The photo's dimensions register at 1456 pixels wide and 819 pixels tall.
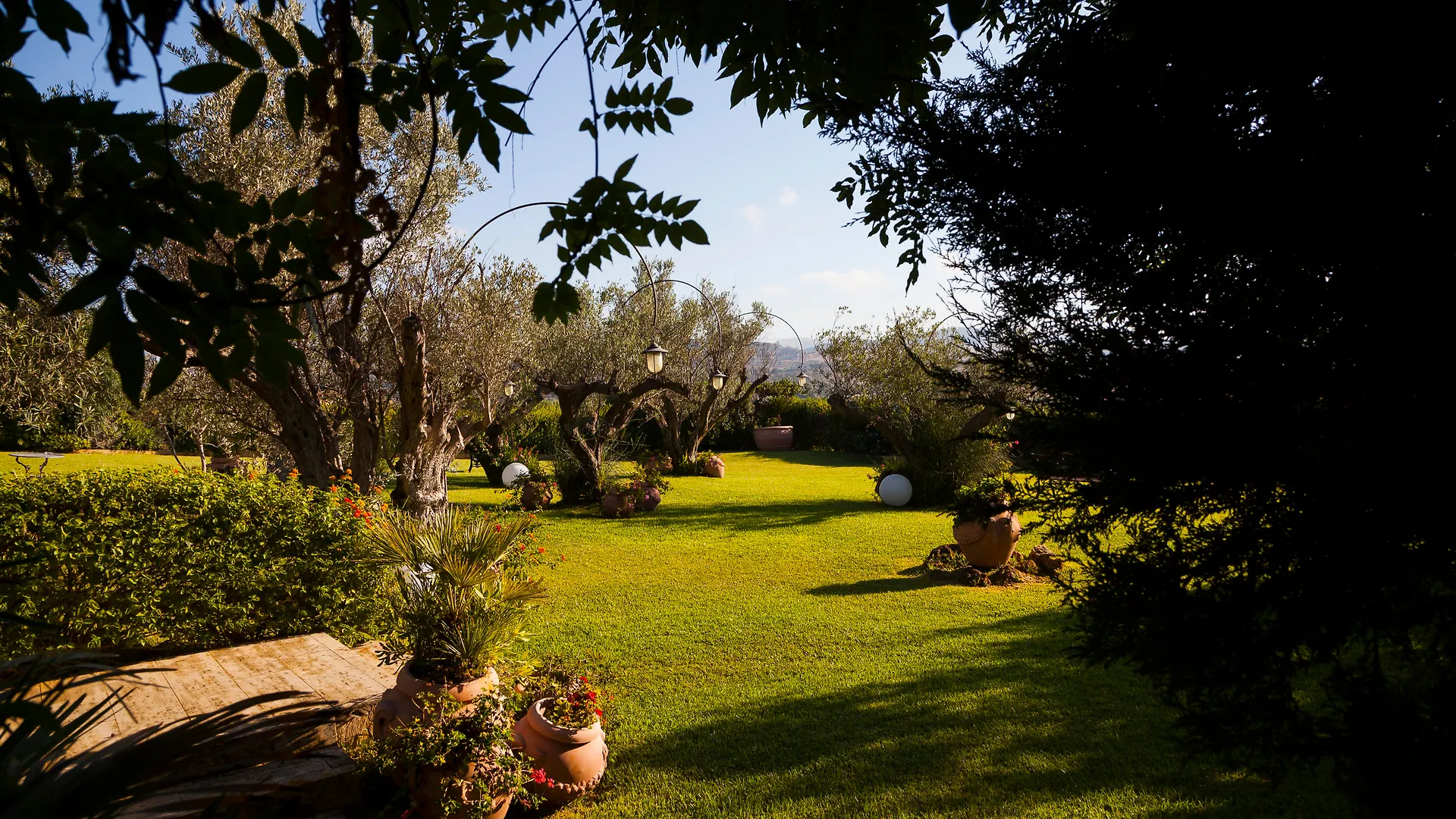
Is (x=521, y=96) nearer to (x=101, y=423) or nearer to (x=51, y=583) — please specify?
(x=51, y=583)

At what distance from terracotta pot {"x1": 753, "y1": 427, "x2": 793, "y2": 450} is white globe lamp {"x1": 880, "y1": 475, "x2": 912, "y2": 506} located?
47.1 feet

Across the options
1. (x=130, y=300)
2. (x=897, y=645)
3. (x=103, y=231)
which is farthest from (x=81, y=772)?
(x=897, y=645)

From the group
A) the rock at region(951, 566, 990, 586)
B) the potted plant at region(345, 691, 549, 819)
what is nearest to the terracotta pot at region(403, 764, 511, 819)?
the potted plant at region(345, 691, 549, 819)

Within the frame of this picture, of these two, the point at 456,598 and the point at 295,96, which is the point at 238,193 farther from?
the point at 456,598

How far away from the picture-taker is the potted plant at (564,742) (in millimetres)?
4324

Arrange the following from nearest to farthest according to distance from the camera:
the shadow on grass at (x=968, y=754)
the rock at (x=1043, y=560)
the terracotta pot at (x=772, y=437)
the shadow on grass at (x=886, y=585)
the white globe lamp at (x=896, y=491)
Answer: the shadow on grass at (x=968, y=754)
the shadow on grass at (x=886, y=585)
the rock at (x=1043, y=560)
the white globe lamp at (x=896, y=491)
the terracotta pot at (x=772, y=437)

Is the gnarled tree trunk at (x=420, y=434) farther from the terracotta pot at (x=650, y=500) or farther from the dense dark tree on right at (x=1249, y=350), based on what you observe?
the dense dark tree on right at (x=1249, y=350)

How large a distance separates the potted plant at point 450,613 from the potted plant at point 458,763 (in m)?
0.16

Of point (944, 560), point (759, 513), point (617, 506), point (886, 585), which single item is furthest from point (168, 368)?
point (759, 513)

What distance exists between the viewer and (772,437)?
1158 inches

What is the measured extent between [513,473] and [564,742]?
40.4 ft

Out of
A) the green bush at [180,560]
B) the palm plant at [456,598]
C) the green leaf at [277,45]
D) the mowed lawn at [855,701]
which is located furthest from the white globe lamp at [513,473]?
the green leaf at [277,45]

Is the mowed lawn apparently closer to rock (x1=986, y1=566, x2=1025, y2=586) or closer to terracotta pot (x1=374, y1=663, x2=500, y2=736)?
rock (x1=986, y1=566, x2=1025, y2=586)

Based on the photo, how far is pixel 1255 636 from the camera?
2090mm
